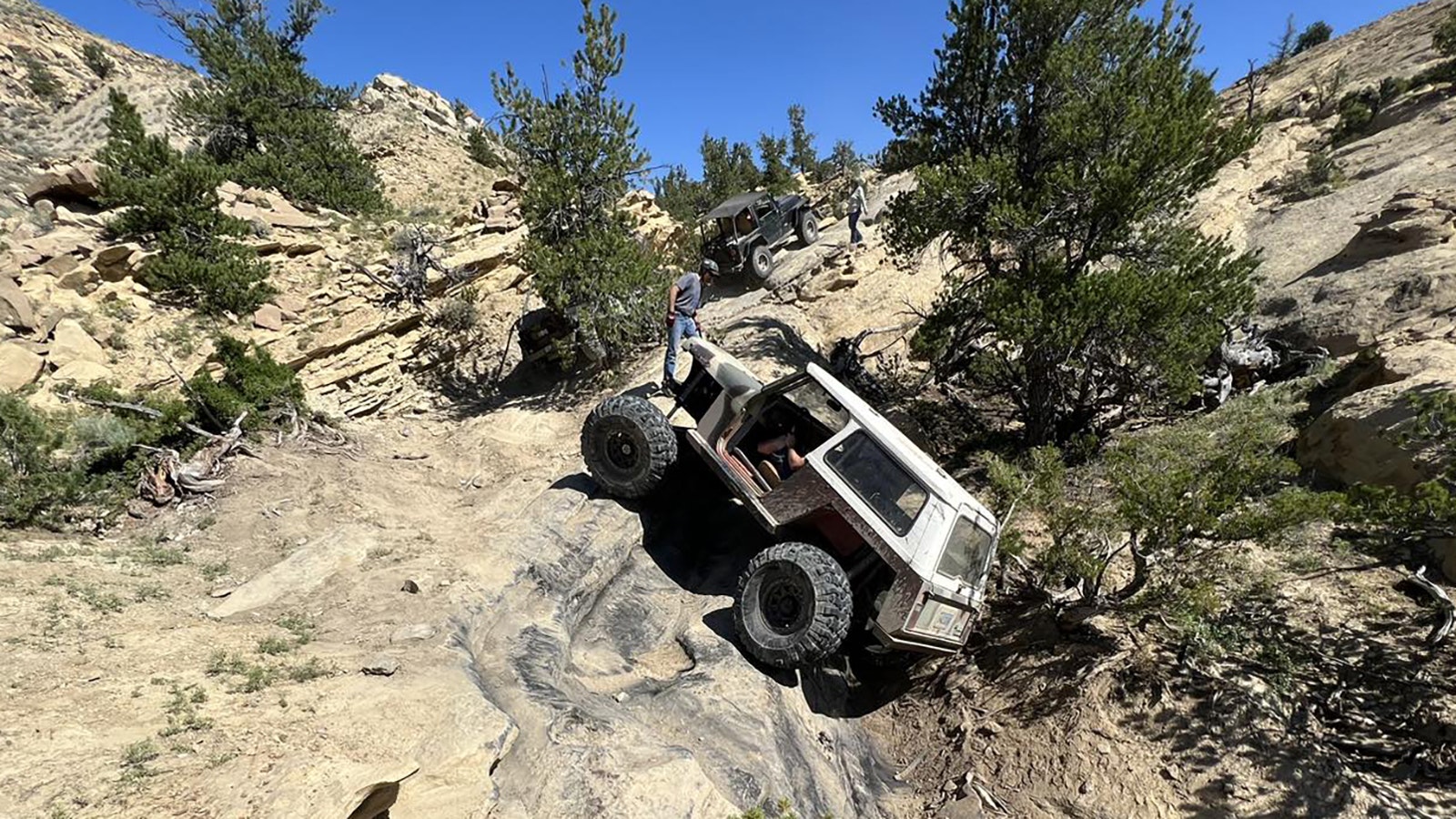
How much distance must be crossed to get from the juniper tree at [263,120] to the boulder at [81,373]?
7873 mm

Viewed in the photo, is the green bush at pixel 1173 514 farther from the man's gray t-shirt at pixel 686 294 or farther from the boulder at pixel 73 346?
the boulder at pixel 73 346

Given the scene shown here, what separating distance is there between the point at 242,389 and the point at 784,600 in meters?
6.84

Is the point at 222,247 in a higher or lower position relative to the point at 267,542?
higher

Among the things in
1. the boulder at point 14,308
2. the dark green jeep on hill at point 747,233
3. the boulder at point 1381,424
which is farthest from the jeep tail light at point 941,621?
the dark green jeep on hill at point 747,233

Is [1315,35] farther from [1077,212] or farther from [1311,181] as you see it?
[1077,212]

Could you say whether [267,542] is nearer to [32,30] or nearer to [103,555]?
[103,555]

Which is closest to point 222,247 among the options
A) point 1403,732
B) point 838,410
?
point 838,410

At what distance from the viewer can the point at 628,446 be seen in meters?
5.44

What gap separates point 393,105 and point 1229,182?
28183mm

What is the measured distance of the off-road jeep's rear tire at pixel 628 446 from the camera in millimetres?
5262

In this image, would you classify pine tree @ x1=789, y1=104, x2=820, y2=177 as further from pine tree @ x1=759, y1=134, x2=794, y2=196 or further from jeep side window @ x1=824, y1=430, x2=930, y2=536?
jeep side window @ x1=824, y1=430, x2=930, y2=536

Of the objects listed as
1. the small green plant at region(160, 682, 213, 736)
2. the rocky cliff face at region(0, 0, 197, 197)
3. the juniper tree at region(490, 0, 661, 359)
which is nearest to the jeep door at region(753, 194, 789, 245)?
the juniper tree at region(490, 0, 661, 359)

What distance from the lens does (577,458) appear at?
776 cm

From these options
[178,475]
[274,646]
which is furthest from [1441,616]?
[178,475]
